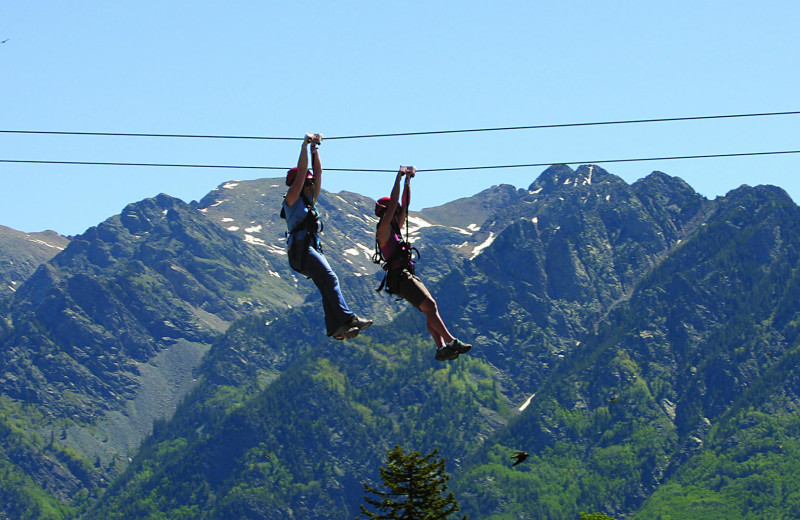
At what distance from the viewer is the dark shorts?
27953 millimetres

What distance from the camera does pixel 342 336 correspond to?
27.2 metres

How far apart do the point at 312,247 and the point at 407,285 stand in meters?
2.30

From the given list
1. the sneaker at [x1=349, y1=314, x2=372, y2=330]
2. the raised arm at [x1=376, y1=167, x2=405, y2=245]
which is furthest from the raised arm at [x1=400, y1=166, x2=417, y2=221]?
the sneaker at [x1=349, y1=314, x2=372, y2=330]

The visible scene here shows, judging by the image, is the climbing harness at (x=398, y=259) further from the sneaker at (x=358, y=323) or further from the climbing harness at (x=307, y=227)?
the climbing harness at (x=307, y=227)

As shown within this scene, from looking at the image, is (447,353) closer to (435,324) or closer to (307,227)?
(435,324)

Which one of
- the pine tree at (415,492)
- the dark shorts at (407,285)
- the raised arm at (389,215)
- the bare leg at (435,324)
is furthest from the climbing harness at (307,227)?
the pine tree at (415,492)

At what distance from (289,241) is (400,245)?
2501 mm

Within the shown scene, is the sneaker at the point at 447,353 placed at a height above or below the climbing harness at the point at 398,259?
below

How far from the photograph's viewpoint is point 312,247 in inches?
1094

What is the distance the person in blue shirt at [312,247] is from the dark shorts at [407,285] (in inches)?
48.3

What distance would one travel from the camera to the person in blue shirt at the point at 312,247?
27.0 meters

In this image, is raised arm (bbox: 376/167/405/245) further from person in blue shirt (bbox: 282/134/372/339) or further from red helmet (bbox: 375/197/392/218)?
person in blue shirt (bbox: 282/134/372/339)

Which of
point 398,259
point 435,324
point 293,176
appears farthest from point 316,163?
point 435,324

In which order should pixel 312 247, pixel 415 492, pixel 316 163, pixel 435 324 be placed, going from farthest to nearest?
1. pixel 415 492
2. pixel 435 324
3. pixel 312 247
4. pixel 316 163
